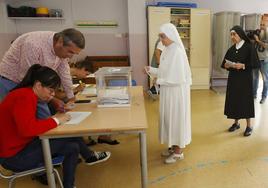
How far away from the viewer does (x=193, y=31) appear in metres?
5.43

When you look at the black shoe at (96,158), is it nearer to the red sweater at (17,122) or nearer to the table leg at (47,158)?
the table leg at (47,158)

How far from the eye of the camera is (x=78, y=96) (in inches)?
96.4

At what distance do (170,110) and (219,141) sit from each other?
102 centimetres

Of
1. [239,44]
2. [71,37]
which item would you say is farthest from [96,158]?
[239,44]

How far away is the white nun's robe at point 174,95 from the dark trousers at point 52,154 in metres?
0.93

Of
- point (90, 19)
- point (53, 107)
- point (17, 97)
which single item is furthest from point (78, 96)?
point (90, 19)

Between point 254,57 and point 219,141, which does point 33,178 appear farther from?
point 254,57

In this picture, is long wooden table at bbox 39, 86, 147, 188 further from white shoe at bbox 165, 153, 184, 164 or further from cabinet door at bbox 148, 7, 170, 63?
cabinet door at bbox 148, 7, 170, 63

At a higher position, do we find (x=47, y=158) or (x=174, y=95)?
(x=174, y=95)

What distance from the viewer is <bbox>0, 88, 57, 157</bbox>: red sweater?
1403mm

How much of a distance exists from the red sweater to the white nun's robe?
121 cm

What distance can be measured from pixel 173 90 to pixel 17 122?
1.39m

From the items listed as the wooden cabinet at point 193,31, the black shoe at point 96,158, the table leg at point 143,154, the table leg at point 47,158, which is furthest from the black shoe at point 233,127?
the wooden cabinet at point 193,31

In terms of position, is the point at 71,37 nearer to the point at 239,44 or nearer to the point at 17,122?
the point at 17,122
